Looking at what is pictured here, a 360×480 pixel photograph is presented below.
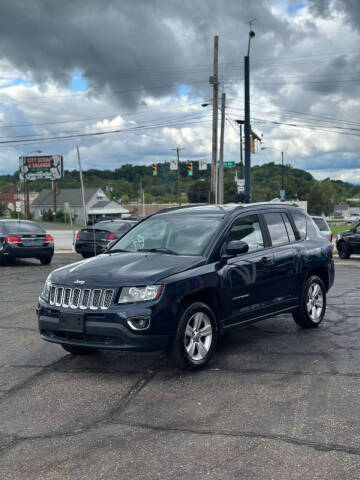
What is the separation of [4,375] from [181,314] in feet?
6.48

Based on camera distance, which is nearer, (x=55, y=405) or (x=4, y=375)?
(x=55, y=405)

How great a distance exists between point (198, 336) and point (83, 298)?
4.15ft

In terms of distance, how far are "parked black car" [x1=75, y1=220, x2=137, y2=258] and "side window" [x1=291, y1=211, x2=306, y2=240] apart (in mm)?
12254

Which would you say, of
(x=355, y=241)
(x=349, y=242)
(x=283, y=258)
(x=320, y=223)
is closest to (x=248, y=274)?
(x=283, y=258)

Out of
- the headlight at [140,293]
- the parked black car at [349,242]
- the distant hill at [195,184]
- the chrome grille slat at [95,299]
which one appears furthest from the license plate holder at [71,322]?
the distant hill at [195,184]

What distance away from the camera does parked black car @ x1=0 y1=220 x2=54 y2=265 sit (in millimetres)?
17922

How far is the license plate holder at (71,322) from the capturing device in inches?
227

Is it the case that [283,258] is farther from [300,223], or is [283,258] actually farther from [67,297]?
[67,297]

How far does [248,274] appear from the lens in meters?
6.89

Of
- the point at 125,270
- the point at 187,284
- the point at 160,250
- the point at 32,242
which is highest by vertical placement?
the point at 160,250

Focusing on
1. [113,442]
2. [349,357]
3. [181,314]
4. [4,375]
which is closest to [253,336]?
[349,357]

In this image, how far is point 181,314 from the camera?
5.93 m

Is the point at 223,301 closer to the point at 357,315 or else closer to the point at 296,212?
the point at 296,212

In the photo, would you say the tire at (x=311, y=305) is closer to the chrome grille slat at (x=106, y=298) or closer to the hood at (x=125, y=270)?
the hood at (x=125, y=270)
